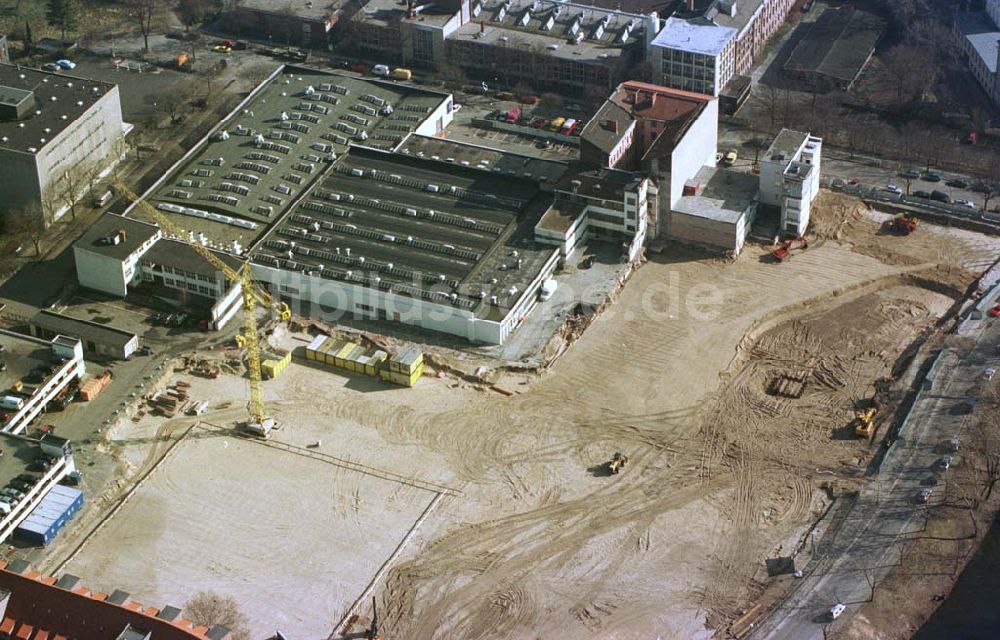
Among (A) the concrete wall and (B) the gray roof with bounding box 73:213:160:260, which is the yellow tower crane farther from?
(A) the concrete wall

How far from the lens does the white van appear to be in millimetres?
110688

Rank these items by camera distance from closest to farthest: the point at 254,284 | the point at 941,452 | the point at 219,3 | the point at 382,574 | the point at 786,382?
the point at 382,574 < the point at 941,452 < the point at 786,382 < the point at 254,284 < the point at 219,3

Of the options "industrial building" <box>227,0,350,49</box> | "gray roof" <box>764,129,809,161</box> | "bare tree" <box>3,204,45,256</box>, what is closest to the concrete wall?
"gray roof" <box>764,129,809,161</box>

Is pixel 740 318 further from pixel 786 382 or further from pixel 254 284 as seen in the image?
pixel 254 284

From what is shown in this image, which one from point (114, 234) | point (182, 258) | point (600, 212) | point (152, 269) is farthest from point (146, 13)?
point (600, 212)

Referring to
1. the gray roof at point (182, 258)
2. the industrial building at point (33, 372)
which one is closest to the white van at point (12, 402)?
the industrial building at point (33, 372)

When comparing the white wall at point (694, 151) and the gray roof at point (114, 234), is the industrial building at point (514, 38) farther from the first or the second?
the gray roof at point (114, 234)

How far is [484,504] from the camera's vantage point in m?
105

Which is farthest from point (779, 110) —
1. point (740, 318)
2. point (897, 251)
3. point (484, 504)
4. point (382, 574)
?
point (382, 574)

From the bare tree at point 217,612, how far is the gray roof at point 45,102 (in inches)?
2130

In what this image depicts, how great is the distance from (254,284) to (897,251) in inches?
2253

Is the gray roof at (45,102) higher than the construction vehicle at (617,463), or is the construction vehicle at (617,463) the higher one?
the gray roof at (45,102)

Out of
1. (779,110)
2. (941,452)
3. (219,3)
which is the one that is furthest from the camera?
(219,3)

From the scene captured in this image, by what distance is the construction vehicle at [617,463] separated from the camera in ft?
353
